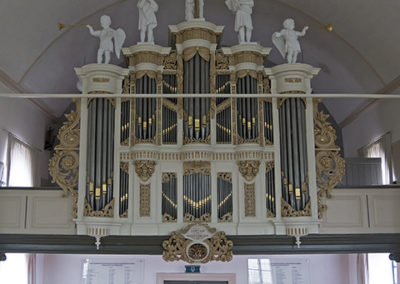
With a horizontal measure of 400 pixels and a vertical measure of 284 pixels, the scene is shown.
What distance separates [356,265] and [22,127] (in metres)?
8.84

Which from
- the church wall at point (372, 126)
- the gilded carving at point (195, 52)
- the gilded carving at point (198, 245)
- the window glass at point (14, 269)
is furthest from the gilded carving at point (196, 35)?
the window glass at point (14, 269)

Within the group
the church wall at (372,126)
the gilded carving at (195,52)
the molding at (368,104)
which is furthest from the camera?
the church wall at (372,126)

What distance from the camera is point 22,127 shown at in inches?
564

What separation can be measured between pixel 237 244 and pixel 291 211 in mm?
1218

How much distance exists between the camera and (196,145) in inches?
435

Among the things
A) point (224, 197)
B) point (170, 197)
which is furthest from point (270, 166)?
point (170, 197)

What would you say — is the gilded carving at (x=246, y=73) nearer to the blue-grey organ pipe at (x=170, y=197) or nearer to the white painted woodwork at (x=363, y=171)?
the blue-grey organ pipe at (x=170, y=197)

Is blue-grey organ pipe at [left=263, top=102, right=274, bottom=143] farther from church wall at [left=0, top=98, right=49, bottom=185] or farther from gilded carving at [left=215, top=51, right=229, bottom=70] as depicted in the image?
church wall at [left=0, top=98, right=49, bottom=185]

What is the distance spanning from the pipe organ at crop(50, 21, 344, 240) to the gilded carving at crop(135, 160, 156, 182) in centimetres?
2

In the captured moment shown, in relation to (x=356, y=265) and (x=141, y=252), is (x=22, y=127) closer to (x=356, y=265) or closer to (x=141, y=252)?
(x=141, y=252)

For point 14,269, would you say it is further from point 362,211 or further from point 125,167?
point 362,211

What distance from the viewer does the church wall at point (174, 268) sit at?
14305 millimetres

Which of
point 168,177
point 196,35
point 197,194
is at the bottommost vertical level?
point 197,194

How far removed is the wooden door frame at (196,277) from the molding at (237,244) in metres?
3.13
